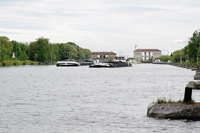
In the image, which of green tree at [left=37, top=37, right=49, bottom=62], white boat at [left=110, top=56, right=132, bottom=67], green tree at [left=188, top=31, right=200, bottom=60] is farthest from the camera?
green tree at [left=37, top=37, right=49, bottom=62]

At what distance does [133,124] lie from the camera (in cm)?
1560

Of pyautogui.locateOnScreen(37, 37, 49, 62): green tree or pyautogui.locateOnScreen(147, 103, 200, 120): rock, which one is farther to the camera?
pyautogui.locateOnScreen(37, 37, 49, 62): green tree

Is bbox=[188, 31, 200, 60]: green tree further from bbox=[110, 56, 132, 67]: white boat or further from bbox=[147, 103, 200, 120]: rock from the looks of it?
bbox=[147, 103, 200, 120]: rock

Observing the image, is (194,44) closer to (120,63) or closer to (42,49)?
(120,63)

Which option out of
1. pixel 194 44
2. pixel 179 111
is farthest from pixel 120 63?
pixel 179 111

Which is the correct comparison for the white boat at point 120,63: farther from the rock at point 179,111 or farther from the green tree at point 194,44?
the rock at point 179,111

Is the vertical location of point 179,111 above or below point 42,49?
below

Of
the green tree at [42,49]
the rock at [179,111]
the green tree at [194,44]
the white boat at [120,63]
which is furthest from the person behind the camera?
the green tree at [42,49]

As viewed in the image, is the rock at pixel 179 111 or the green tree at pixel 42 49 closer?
the rock at pixel 179 111

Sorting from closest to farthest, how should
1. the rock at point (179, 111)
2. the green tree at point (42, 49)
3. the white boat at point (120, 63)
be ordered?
1. the rock at point (179, 111)
2. the white boat at point (120, 63)
3. the green tree at point (42, 49)

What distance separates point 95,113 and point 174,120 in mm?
4257

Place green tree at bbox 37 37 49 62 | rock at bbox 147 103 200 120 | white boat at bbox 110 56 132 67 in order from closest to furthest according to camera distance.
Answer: rock at bbox 147 103 200 120, white boat at bbox 110 56 132 67, green tree at bbox 37 37 49 62

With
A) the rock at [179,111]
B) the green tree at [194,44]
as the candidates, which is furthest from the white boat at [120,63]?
the rock at [179,111]

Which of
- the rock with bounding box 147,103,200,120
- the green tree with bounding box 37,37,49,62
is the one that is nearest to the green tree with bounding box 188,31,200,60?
the rock with bounding box 147,103,200,120
